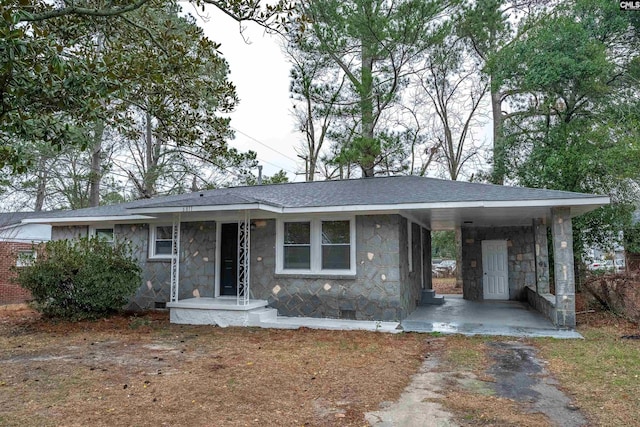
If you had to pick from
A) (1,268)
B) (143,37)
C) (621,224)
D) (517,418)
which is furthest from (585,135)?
(1,268)

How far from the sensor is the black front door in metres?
10.7

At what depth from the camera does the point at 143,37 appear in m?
6.06

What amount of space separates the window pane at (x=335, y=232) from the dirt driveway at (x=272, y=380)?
204 centimetres

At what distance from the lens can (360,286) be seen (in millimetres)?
9344

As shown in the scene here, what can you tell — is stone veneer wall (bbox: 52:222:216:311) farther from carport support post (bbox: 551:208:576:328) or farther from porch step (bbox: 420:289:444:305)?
carport support post (bbox: 551:208:576:328)

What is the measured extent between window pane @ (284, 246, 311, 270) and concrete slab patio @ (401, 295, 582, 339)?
2389 millimetres

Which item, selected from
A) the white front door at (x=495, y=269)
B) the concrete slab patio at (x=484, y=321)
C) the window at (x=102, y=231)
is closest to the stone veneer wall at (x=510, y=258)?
the white front door at (x=495, y=269)

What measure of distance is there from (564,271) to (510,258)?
19.3 ft

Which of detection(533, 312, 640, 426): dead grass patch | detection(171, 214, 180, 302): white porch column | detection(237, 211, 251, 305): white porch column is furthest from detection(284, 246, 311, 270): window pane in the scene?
detection(533, 312, 640, 426): dead grass patch

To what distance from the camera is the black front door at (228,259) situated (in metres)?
10.7

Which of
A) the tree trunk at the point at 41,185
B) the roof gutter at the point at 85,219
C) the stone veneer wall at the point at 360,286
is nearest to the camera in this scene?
the stone veneer wall at the point at 360,286

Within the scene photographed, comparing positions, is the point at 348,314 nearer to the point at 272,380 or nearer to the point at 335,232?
the point at 335,232

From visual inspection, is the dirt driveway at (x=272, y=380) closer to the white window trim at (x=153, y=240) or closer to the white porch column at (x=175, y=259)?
the white porch column at (x=175, y=259)

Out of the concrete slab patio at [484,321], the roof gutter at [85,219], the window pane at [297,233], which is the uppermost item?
the roof gutter at [85,219]
